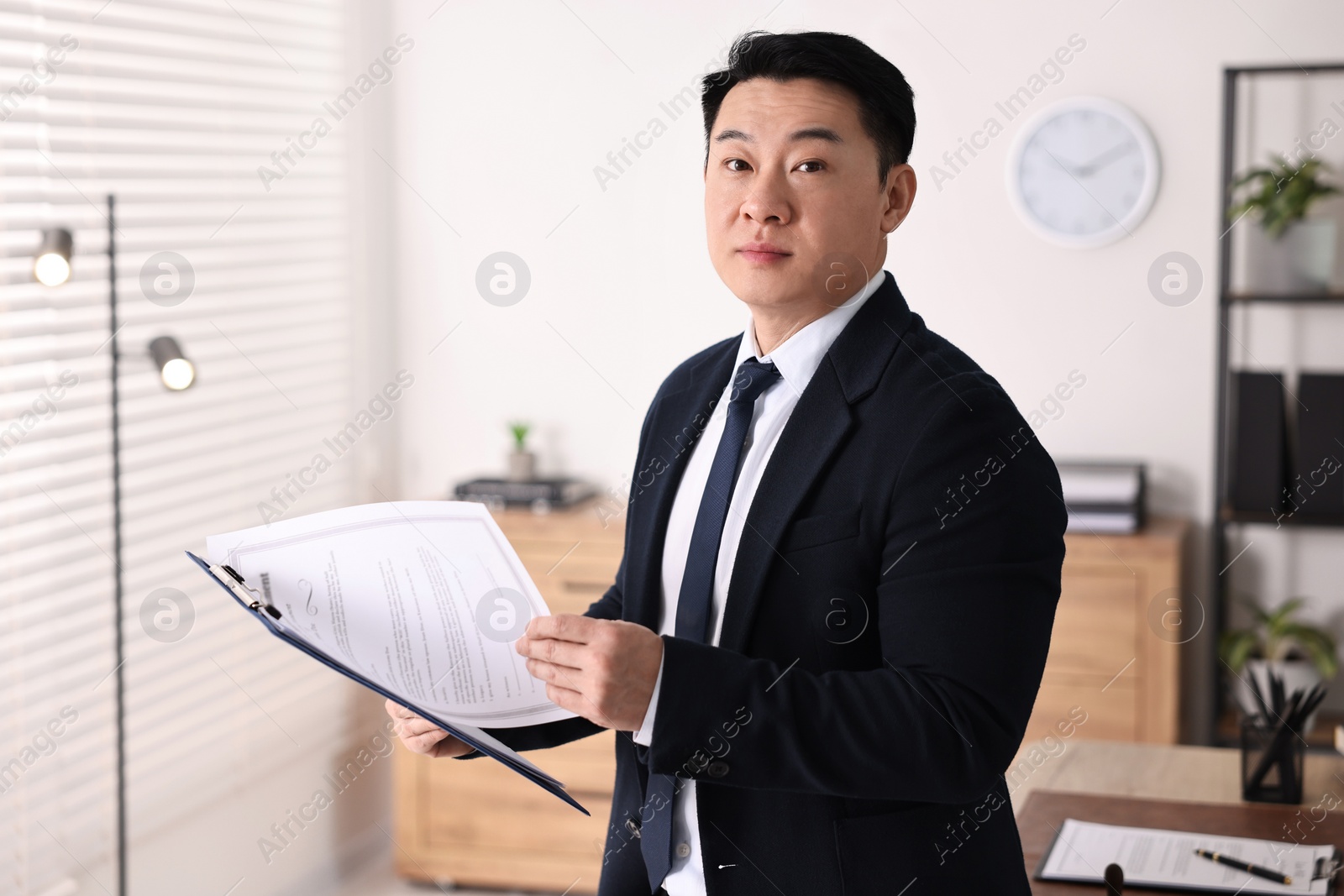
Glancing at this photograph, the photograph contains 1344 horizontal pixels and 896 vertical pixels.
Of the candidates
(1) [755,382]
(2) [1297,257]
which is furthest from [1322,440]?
(1) [755,382]

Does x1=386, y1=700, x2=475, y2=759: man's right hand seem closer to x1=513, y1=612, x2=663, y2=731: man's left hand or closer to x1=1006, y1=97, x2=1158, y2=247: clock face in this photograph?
x1=513, y1=612, x2=663, y2=731: man's left hand

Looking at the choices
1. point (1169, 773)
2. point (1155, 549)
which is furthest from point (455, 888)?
point (1169, 773)

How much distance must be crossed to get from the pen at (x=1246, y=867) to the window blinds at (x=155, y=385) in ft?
6.54

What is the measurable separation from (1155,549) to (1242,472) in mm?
352

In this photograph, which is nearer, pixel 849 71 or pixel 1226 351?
pixel 849 71

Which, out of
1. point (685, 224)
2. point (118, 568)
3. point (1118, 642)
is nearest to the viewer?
point (118, 568)

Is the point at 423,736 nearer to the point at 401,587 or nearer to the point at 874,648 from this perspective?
the point at 401,587

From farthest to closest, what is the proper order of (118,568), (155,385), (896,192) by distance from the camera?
1. (155,385)
2. (118,568)
3. (896,192)

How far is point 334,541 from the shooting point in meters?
1.14

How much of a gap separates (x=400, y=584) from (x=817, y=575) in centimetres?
39

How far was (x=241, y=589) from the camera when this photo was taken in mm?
1104

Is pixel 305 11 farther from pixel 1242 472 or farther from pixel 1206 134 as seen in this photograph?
pixel 1242 472

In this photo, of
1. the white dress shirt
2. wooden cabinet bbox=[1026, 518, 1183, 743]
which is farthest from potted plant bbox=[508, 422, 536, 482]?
the white dress shirt

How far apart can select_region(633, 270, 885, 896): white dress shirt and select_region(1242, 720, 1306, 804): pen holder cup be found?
2.85 feet
